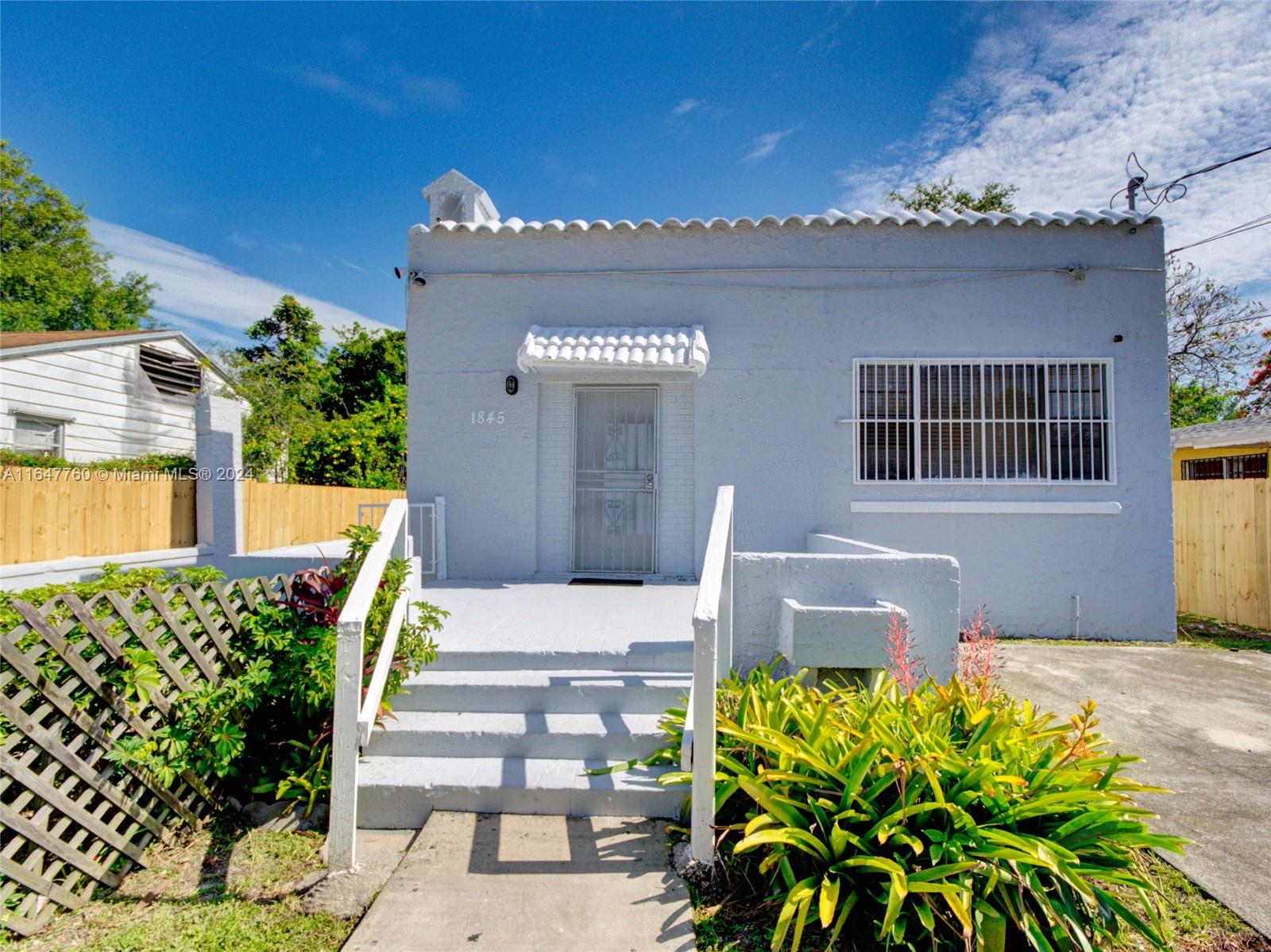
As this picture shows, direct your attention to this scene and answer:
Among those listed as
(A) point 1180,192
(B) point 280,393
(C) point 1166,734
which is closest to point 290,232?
(B) point 280,393

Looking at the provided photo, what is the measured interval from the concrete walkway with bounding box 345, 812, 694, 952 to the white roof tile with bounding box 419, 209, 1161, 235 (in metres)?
6.44

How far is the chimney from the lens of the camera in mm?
8312

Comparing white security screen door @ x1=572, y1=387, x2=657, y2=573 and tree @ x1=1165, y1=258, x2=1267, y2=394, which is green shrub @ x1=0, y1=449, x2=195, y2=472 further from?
tree @ x1=1165, y1=258, x2=1267, y2=394

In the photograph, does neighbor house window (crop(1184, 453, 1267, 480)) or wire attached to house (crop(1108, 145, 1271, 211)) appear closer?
wire attached to house (crop(1108, 145, 1271, 211))

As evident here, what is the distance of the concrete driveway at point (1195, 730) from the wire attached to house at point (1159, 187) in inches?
216

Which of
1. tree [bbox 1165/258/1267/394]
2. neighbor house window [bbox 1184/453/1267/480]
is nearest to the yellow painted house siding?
neighbor house window [bbox 1184/453/1267/480]

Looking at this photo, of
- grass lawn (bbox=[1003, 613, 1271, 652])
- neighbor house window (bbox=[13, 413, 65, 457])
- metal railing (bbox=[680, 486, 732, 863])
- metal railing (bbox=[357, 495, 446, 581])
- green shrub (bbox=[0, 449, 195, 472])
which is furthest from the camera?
neighbor house window (bbox=[13, 413, 65, 457])

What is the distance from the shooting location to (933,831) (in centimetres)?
268

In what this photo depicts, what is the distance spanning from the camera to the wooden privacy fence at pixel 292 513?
812 cm

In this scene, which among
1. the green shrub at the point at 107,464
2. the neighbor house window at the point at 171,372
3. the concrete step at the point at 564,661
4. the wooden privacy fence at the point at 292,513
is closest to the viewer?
the concrete step at the point at 564,661

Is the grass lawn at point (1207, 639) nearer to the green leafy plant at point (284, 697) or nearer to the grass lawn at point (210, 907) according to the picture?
the green leafy plant at point (284, 697)

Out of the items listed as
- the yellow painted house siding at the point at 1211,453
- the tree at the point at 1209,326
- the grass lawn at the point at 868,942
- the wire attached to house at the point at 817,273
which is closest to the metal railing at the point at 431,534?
the wire attached to house at the point at 817,273

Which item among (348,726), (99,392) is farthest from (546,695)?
(99,392)

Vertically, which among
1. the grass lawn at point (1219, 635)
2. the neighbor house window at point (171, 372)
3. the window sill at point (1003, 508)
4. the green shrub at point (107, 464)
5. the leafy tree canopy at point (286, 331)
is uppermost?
the leafy tree canopy at point (286, 331)
